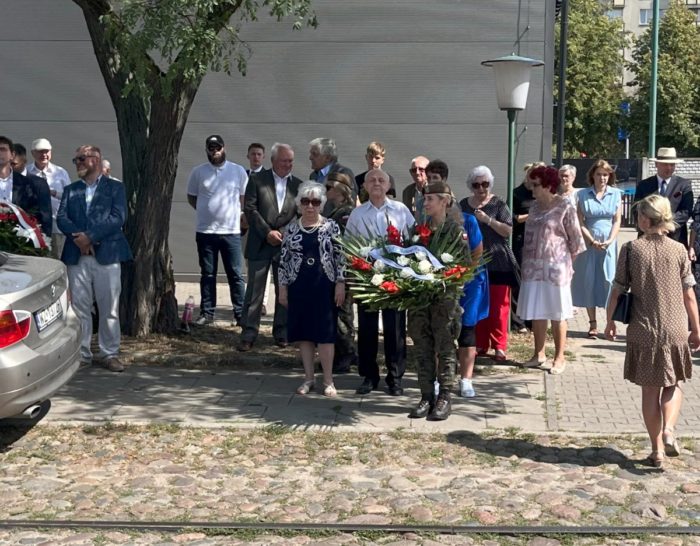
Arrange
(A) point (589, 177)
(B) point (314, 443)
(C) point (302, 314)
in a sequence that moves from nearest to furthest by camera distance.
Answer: (B) point (314, 443)
(C) point (302, 314)
(A) point (589, 177)

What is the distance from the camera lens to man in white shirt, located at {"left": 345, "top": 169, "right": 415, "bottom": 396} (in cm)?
906

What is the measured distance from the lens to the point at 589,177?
11.9 metres

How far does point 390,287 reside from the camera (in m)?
8.06

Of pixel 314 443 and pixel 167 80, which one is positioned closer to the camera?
pixel 314 443

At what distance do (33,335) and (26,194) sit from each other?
361 cm

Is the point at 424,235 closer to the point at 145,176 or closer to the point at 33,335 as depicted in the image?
the point at 33,335

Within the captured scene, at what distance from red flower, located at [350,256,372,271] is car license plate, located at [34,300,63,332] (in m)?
2.12

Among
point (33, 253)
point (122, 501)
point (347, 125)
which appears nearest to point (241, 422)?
point (122, 501)

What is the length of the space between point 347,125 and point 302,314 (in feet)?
24.0

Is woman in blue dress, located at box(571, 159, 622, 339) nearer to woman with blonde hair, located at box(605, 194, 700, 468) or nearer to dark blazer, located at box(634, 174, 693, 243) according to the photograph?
dark blazer, located at box(634, 174, 693, 243)

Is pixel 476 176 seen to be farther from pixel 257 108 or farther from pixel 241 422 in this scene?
pixel 257 108

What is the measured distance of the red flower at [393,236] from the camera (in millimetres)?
8438

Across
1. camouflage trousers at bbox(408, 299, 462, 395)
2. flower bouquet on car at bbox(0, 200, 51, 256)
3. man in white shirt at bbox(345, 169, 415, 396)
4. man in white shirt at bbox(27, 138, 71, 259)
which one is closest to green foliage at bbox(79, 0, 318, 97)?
flower bouquet on car at bbox(0, 200, 51, 256)

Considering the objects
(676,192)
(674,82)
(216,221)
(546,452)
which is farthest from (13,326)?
(674,82)
